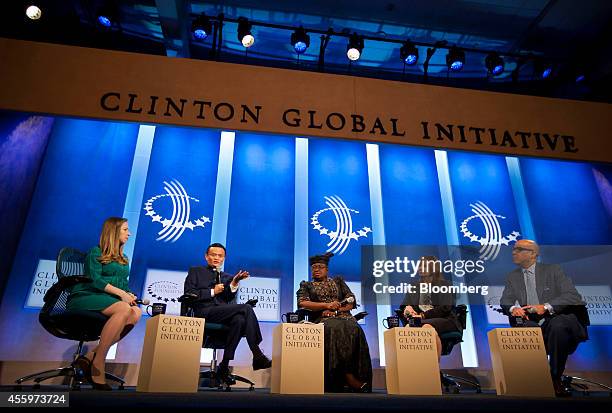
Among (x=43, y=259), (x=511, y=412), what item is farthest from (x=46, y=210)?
(x=511, y=412)

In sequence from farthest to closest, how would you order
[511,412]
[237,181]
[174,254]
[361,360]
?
[237,181] → [174,254] → [361,360] → [511,412]

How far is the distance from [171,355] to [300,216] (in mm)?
2904

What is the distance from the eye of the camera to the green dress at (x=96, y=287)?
3193 mm

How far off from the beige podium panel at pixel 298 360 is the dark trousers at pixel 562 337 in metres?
1.68

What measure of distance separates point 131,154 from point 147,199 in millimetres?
601

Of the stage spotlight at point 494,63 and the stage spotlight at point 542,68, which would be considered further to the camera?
the stage spotlight at point 542,68

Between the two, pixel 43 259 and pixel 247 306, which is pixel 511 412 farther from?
pixel 43 259

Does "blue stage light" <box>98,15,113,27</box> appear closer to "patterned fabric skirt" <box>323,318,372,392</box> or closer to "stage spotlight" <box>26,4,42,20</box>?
→ "stage spotlight" <box>26,4,42,20</box>

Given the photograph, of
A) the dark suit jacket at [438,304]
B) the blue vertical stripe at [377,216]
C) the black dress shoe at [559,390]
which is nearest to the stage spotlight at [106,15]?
the blue vertical stripe at [377,216]

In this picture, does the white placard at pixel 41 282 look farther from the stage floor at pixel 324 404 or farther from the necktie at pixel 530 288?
the necktie at pixel 530 288

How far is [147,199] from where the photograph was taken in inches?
205

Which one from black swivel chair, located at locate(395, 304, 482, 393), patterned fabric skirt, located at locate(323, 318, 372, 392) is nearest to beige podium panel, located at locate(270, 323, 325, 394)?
patterned fabric skirt, located at locate(323, 318, 372, 392)

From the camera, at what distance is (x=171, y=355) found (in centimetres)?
279

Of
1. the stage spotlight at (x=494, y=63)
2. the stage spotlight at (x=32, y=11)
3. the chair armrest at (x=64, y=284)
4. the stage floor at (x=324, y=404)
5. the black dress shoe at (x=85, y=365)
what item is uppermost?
the stage spotlight at (x=494, y=63)
